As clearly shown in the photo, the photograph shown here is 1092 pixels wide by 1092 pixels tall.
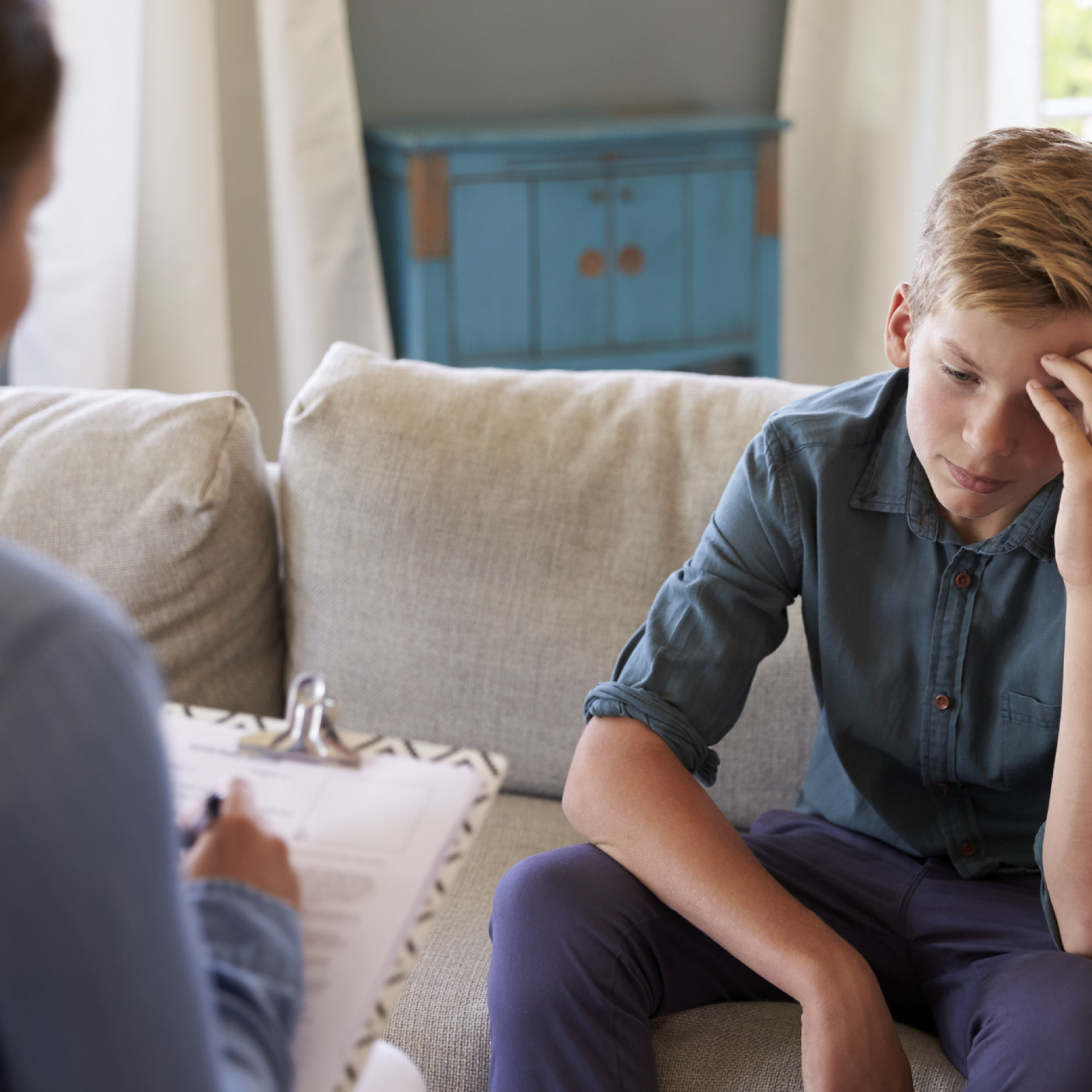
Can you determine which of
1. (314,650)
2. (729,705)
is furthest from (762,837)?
(314,650)

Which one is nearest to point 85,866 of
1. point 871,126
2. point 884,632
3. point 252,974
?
point 252,974

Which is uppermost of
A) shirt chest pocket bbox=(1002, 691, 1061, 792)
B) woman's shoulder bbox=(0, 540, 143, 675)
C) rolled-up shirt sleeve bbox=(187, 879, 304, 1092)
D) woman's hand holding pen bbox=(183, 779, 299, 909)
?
woman's shoulder bbox=(0, 540, 143, 675)

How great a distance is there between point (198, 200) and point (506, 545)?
1279mm

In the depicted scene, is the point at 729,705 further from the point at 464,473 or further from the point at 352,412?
the point at 352,412

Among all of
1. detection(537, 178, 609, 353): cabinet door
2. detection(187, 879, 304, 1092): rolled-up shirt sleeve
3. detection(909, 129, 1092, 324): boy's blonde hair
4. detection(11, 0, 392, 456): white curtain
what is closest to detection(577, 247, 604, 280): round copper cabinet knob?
detection(537, 178, 609, 353): cabinet door

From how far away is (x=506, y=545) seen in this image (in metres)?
1.34

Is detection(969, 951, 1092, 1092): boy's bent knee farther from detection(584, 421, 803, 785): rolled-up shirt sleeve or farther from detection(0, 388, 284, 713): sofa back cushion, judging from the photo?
detection(0, 388, 284, 713): sofa back cushion

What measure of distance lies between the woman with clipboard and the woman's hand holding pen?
11cm

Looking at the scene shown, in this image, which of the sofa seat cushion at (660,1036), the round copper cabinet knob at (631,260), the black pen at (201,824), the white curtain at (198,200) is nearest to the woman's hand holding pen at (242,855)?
the black pen at (201,824)

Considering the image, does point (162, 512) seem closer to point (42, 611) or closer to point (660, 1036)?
point (660, 1036)

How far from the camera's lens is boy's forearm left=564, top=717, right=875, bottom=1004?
36.8 inches

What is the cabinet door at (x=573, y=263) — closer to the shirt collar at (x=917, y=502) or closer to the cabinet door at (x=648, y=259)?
the cabinet door at (x=648, y=259)

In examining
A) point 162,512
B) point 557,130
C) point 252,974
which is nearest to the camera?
point 252,974

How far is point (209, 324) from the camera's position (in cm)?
232
